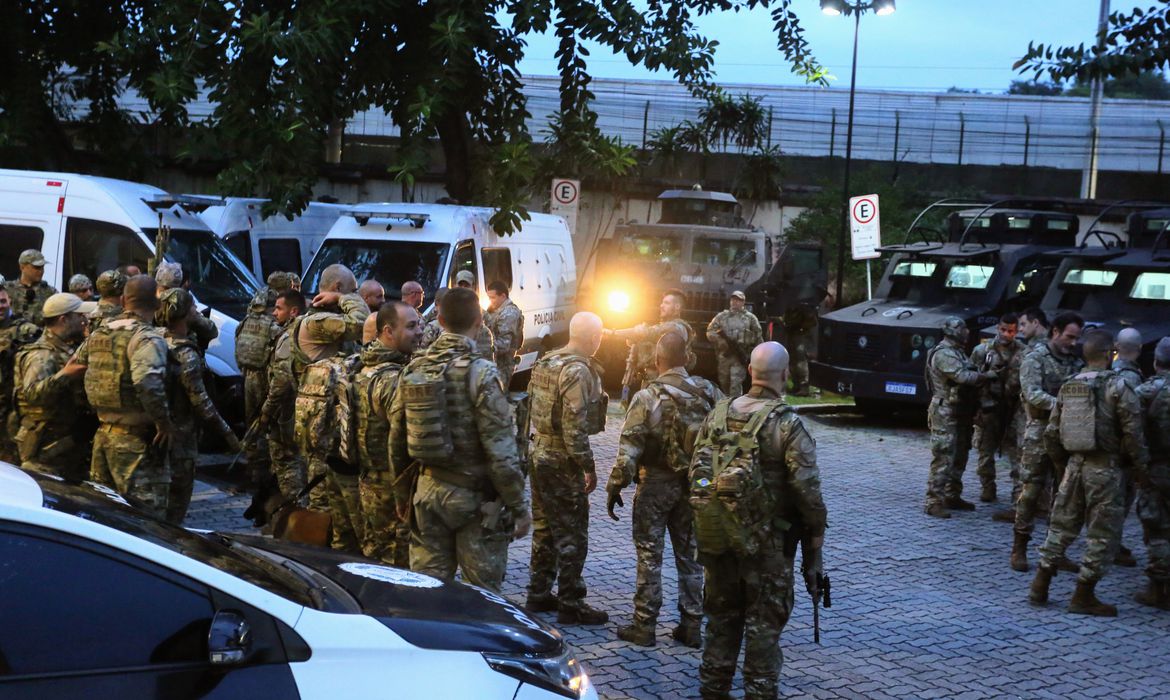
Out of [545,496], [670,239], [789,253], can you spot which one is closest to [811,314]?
Result: [789,253]

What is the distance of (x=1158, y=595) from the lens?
8.27 metres

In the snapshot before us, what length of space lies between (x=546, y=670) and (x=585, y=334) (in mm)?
3348

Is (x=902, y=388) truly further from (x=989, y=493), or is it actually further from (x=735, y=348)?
(x=989, y=493)

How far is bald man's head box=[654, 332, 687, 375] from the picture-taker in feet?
21.9

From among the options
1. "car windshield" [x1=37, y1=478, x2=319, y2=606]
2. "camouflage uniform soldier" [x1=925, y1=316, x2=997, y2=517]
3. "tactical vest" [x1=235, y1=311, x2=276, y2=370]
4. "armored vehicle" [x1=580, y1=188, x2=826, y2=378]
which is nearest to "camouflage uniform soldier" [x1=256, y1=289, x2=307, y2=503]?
"tactical vest" [x1=235, y1=311, x2=276, y2=370]

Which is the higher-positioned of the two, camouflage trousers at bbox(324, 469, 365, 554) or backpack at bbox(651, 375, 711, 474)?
backpack at bbox(651, 375, 711, 474)

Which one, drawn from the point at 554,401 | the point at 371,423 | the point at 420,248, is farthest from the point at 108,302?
the point at 420,248

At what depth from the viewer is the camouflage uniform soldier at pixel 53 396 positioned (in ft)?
23.6

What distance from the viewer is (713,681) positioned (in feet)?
19.2

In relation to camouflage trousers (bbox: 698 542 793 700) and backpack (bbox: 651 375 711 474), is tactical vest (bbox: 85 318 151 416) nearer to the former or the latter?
backpack (bbox: 651 375 711 474)

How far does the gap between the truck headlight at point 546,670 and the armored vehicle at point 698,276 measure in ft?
41.3

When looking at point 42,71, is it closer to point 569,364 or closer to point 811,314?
point 811,314

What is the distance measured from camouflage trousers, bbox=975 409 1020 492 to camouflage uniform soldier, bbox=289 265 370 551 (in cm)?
564

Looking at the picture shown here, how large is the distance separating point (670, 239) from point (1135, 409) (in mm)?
10665
